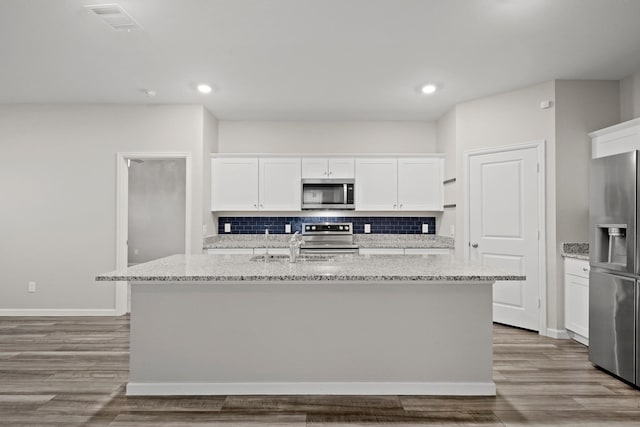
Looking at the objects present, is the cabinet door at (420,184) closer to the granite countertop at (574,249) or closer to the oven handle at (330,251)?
the oven handle at (330,251)

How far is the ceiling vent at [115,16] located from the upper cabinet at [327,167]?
9.17 ft

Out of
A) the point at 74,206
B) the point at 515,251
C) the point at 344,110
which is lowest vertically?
the point at 515,251

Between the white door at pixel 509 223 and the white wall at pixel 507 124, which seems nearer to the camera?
the white wall at pixel 507 124

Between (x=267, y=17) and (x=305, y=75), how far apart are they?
1122 millimetres

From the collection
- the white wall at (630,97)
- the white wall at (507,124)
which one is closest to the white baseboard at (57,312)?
the white wall at (507,124)

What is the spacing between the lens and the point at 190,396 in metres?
2.62

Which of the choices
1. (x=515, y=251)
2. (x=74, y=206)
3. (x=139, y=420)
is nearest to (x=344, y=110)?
(x=515, y=251)

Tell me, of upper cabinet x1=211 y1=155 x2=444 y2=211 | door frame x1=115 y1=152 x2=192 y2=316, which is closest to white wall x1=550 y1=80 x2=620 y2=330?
upper cabinet x1=211 y1=155 x2=444 y2=211

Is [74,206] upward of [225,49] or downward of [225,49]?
downward

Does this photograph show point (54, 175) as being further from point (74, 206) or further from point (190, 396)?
point (190, 396)

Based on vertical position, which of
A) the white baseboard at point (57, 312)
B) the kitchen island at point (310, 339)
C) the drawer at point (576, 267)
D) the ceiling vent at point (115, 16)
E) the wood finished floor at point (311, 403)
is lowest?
the wood finished floor at point (311, 403)

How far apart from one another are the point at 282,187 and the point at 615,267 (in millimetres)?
3716

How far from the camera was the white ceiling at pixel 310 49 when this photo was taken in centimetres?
271

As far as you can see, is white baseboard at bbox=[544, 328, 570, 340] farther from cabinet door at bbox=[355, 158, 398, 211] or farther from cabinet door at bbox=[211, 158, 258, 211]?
cabinet door at bbox=[211, 158, 258, 211]
